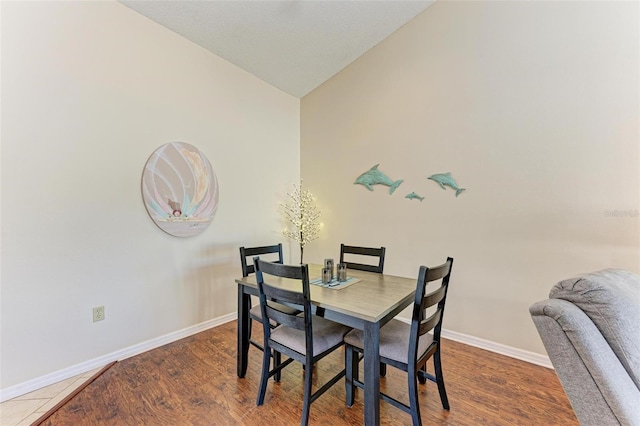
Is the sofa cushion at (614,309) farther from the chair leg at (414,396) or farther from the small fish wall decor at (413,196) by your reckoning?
the small fish wall decor at (413,196)

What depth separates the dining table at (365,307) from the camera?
1.34m

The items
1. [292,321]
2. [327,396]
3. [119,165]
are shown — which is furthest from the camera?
[119,165]

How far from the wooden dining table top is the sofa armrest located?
0.69 metres

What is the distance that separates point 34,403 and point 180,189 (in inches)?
72.8

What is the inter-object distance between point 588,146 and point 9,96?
4.25 metres

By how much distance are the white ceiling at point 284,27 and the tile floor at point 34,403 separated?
125 inches

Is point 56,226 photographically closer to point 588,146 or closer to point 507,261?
point 507,261

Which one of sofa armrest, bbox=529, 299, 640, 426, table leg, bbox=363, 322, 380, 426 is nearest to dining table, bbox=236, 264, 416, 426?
table leg, bbox=363, 322, 380, 426

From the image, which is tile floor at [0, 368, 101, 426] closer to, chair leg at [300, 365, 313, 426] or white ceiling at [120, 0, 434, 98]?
chair leg at [300, 365, 313, 426]

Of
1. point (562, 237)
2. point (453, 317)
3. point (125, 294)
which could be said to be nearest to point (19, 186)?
point (125, 294)

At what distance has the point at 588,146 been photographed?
78.2 inches

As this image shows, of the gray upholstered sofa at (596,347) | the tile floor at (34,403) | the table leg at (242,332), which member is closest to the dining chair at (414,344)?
the gray upholstered sofa at (596,347)

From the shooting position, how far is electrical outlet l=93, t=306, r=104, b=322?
7.08ft

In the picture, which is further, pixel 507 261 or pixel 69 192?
pixel 507 261
